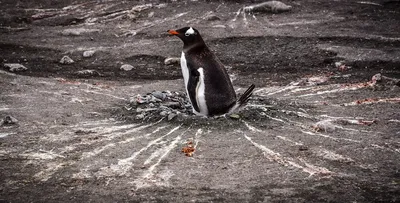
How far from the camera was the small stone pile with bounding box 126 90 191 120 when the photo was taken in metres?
6.87

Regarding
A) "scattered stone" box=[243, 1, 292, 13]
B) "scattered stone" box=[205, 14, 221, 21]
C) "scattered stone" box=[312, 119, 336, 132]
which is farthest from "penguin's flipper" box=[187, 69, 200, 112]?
"scattered stone" box=[243, 1, 292, 13]

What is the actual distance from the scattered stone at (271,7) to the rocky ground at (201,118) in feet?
0.11

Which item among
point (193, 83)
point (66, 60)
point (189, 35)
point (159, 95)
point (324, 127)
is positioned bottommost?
point (324, 127)

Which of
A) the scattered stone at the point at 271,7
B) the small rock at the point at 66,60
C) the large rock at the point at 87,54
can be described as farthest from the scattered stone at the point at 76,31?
the scattered stone at the point at 271,7

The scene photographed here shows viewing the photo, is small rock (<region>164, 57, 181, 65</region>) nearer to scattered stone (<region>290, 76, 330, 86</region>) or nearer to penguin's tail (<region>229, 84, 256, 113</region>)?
scattered stone (<region>290, 76, 330, 86</region>)

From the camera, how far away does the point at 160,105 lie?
7168 millimetres

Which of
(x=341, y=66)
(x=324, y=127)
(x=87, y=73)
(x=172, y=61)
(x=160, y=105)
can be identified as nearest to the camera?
(x=324, y=127)

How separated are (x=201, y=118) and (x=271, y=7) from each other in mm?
6411

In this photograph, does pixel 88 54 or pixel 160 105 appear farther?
pixel 88 54

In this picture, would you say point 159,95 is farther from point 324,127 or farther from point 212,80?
point 324,127

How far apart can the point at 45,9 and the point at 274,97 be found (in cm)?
807

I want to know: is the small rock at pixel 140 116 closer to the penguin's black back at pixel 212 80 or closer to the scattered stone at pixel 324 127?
the penguin's black back at pixel 212 80

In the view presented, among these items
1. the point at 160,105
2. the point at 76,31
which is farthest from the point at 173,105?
the point at 76,31

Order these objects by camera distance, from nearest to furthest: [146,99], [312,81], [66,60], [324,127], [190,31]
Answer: [324,127]
[190,31]
[146,99]
[312,81]
[66,60]
